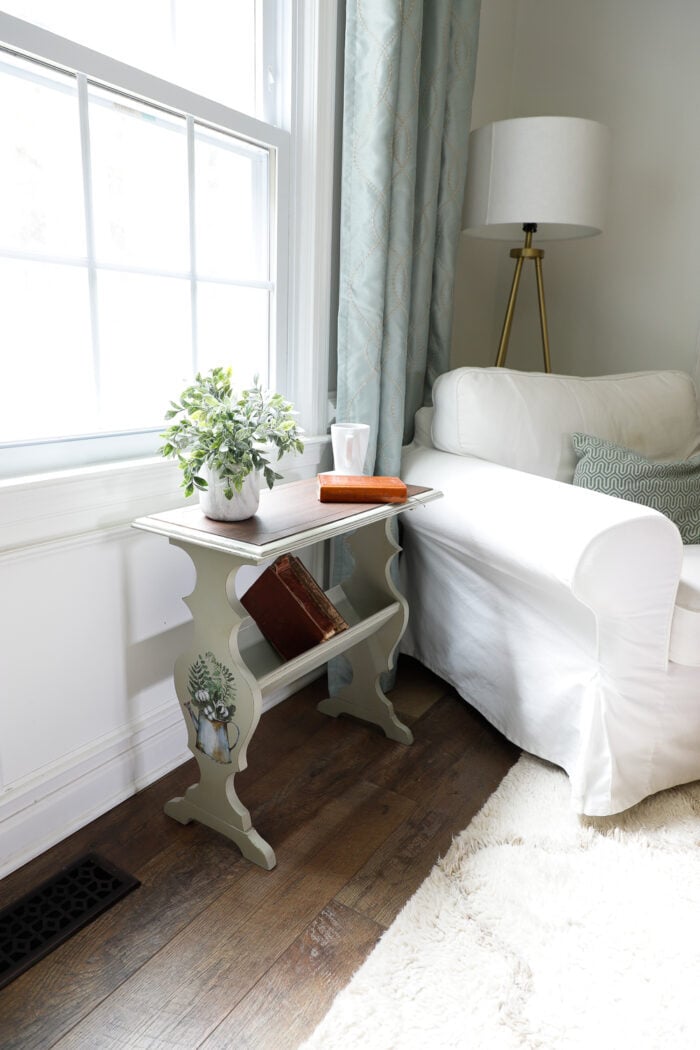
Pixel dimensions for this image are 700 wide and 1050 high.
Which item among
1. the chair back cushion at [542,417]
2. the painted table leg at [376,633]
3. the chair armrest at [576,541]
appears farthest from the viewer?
the chair back cushion at [542,417]

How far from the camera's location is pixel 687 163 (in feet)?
8.16

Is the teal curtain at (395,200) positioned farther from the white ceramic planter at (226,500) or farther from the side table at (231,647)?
the white ceramic planter at (226,500)

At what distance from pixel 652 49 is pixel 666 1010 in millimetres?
2823

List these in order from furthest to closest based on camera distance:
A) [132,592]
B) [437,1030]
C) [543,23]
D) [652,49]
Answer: [543,23] < [652,49] < [132,592] < [437,1030]

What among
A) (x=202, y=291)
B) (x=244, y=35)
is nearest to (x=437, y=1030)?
(x=202, y=291)

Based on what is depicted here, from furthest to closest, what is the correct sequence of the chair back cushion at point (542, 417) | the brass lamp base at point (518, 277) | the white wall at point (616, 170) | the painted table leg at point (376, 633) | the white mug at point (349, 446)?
the white wall at point (616, 170) → the brass lamp base at point (518, 277) → the chair back cushion at point (542, 417) → the painted table leg at point (376, 633) → the white mug at point (349, 446)

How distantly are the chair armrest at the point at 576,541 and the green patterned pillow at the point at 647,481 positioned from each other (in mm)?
259

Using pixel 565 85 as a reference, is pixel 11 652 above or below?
below

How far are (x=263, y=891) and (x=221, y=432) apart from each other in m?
0.82

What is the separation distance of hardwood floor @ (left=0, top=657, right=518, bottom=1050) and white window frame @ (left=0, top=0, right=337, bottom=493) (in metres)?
0.74

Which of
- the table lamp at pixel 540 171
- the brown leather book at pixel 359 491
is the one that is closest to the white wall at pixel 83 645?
the brown leather book at pixel 359 491

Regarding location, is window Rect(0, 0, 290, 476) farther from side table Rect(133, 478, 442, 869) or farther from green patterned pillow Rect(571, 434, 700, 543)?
green patterned pillow Rect(571, 434, 700, 543)

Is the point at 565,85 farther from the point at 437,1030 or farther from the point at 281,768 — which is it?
the point at 437,1030

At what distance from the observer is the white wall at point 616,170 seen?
8.15 feet
